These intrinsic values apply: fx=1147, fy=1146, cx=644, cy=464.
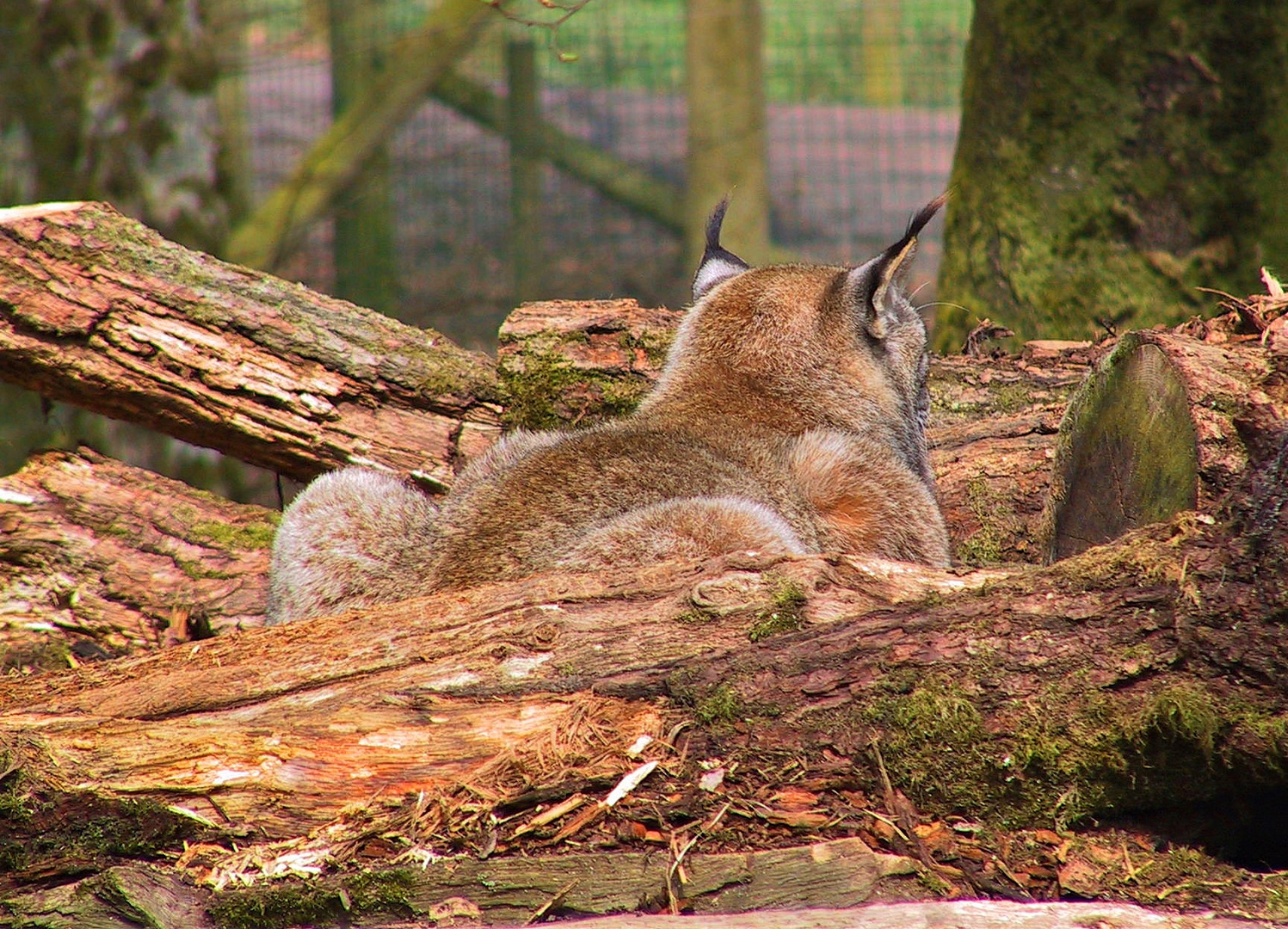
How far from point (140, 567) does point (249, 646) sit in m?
1.57

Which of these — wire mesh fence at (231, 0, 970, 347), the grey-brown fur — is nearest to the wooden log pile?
the grey-brown fur

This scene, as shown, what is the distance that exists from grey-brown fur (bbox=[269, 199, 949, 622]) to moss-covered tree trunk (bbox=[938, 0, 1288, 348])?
1.77 metres

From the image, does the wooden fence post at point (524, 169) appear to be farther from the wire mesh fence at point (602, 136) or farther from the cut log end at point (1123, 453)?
the cut log end at point (1123, 453)

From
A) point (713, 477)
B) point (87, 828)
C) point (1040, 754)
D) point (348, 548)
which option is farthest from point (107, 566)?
point (1040, 754)

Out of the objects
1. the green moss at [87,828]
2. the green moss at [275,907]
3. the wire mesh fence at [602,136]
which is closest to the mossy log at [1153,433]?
the green moss at [275,907]

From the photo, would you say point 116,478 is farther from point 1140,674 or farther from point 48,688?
point 1140,674

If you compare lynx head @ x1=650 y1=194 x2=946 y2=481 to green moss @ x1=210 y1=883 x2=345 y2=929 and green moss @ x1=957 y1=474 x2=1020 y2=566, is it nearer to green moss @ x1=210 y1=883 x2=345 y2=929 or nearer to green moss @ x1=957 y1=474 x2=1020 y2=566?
green moss @ x1=957 y1=474 x2=1020 y2=566

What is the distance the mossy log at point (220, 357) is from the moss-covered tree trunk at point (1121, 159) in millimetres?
3020

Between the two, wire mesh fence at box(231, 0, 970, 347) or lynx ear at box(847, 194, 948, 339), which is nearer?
lynx ear at box(847, 194, 948, 339)

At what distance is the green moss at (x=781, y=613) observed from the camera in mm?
2703

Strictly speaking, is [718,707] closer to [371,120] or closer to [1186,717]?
[1186,717]

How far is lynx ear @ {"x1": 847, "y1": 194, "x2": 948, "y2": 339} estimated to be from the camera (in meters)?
4.21

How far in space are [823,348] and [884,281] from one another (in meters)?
0.34

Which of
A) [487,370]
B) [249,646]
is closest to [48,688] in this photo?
[249,646]
